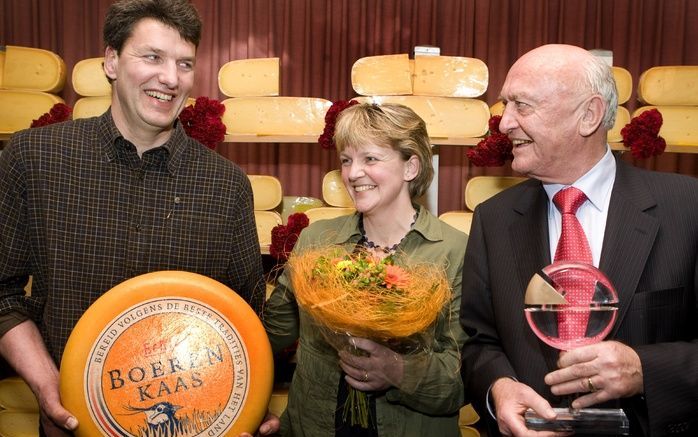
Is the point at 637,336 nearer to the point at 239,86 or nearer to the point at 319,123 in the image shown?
the point at 319,123

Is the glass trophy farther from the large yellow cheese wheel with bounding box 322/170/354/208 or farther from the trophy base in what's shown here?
the large yellow cheese wheel with bounding box 322/170/354/208

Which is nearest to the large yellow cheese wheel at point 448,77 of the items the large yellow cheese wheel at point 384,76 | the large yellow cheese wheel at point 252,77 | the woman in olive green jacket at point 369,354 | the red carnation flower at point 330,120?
the large yellow cheese wheel at point 384,76

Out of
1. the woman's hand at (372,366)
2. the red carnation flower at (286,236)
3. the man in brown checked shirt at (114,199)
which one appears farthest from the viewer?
the red carnation flower at (286,236)

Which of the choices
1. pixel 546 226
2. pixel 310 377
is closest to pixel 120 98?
pixel 310 377

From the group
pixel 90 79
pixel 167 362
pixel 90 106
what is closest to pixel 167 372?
pixel 167 362

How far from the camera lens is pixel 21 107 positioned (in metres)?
3.76

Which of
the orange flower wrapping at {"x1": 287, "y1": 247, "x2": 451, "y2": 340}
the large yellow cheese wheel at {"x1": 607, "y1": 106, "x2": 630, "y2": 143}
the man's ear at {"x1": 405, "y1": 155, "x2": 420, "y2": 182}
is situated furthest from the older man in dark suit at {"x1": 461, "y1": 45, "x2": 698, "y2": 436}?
the large yellow cheese wheel at {"x1": 607, "y1": 106, "x2": 630, "y2": 143}

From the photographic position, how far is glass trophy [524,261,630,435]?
54.0 inches

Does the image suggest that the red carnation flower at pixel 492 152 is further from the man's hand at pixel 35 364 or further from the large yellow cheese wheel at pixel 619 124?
the man's hand at pixel 35 364

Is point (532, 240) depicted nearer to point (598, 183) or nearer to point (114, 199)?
point (598, 183)

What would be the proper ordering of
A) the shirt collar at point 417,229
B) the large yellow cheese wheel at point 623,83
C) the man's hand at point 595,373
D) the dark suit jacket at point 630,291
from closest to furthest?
the man's hand at point 595,373
the dark suit jacket at point 630,291
the shirt collar at point 417,229
the large yellow cheese wheel at point 623,83

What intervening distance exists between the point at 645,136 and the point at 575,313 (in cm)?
226

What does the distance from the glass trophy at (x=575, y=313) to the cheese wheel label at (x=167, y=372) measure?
0.67 metres

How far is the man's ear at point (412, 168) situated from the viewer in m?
2.14
